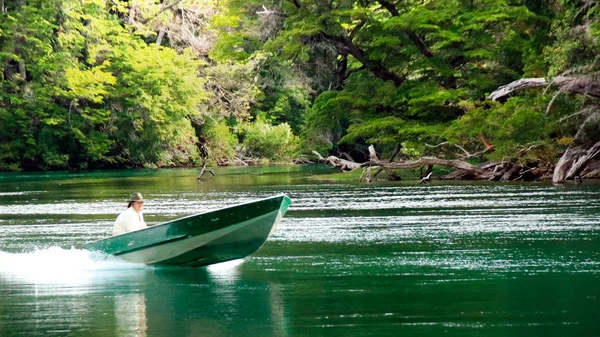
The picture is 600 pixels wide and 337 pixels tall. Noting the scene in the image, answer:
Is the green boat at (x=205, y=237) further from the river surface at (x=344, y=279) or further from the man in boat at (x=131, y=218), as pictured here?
the man in boat at (x=131, y=218)

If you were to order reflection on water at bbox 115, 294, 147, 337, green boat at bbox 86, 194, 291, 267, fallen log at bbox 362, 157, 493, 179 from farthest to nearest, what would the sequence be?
1. fallen log at bbox 362, 157, 493, 179
2. green boat at bbox 86, 194, 291, 267
3. reflection on water at bbox 115, 294, 147, 337

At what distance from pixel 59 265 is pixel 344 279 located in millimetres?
4631

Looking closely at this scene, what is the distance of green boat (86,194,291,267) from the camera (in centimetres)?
1331

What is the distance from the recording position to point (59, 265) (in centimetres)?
1423

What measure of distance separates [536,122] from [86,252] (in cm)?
2144

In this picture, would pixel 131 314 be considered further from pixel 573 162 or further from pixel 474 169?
pixel 474 169

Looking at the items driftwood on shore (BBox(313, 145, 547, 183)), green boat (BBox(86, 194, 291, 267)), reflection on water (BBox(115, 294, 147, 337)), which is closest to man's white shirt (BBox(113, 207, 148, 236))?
green boat (BBox(86, 194, 291, 267))

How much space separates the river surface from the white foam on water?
0.8 inches

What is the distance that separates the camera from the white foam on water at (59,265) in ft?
43.8

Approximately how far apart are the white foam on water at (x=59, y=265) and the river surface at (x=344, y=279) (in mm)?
21

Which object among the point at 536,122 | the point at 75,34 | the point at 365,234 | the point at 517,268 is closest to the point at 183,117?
the point at 75,34

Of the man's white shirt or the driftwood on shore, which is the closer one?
the man's white shirt

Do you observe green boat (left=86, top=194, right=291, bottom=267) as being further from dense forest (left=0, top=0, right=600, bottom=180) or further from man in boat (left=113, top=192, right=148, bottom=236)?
dense forest (left=0, top=0, right=600, bottom=180)

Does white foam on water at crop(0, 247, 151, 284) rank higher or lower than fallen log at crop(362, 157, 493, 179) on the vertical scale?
lower
